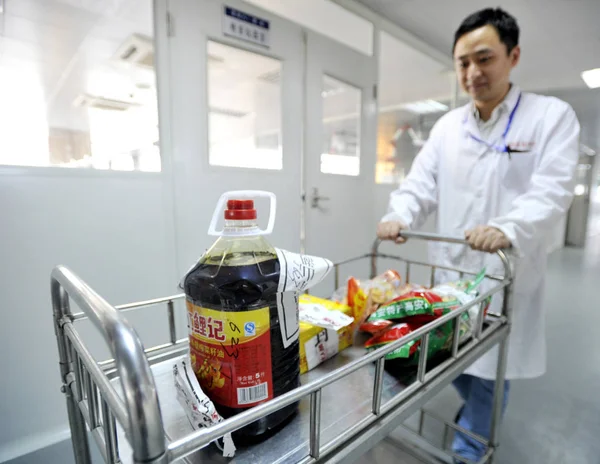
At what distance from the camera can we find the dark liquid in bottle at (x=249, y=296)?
379mm

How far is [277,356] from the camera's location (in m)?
0.40

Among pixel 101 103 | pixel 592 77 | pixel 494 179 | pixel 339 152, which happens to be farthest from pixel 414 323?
pixel 592 77

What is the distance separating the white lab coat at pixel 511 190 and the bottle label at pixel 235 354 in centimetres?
64

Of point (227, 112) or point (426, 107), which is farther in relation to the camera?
point (426, 107)

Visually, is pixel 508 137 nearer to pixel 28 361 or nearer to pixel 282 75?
pixel 282 75

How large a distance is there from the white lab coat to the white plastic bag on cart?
699 millimetres

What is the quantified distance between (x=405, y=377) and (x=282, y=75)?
5.06 feet

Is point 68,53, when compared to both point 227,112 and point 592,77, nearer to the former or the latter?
point 227,112

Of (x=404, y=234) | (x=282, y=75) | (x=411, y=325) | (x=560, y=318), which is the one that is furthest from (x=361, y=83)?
(x=560, y=318)

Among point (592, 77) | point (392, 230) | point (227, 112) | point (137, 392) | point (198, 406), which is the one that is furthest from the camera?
point (592, 77)

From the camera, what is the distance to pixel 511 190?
1.00m

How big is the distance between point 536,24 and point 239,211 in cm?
292

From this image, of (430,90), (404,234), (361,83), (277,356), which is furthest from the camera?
(430,90)

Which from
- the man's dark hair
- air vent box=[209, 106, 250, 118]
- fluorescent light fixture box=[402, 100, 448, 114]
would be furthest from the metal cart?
fluorescent light fixture box=[402, 100, 448, 114]
